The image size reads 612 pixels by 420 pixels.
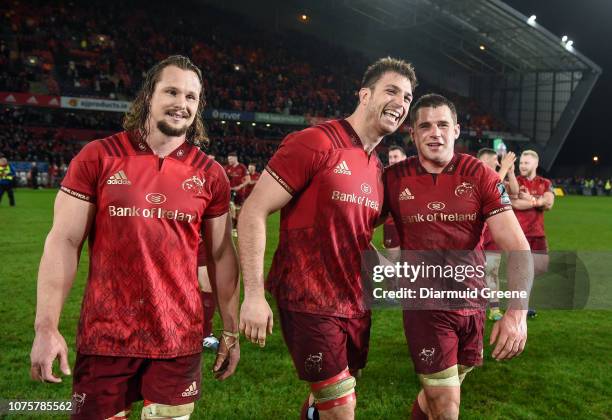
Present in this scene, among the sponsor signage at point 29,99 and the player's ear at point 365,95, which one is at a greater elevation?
the sponsor signage at point 29,99

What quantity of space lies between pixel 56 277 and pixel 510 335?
2.30 metres

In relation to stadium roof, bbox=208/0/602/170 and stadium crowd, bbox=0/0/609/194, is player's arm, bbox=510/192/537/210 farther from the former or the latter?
stadium roof, bbox=208/0/602/170

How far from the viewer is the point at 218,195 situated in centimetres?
267

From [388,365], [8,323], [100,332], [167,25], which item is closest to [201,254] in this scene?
[388,365]

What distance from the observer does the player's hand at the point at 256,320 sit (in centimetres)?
252

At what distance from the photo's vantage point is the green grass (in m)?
4.15

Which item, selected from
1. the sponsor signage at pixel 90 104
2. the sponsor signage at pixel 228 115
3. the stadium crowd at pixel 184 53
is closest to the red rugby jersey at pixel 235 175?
the sponsor signage at pixel 90 104

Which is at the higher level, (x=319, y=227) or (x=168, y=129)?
(x=168, y=129)

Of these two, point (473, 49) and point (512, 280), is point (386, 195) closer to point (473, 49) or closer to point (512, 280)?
point (512, 280)

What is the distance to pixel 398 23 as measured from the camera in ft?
132

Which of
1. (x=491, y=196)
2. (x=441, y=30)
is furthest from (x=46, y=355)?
(x=441, y=30)

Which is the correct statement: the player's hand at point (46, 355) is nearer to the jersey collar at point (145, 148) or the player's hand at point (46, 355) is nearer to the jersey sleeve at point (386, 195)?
the jersey collar at point (145, 148)

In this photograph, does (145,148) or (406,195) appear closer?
(145,148)

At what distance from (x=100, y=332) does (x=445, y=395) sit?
196 cm
